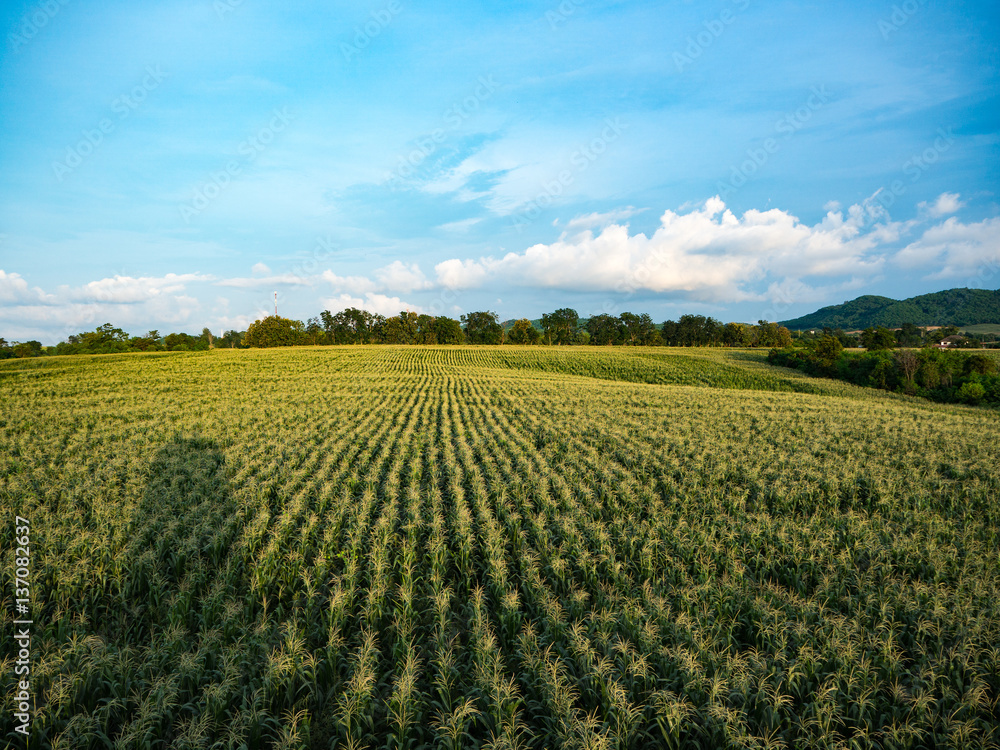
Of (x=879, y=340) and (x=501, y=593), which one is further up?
(x=879, y=340)

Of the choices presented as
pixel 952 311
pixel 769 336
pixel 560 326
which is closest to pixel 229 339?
pixel 560 326

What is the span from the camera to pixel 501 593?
22.9ft

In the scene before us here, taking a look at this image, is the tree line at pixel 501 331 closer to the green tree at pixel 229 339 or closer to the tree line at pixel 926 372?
the green tree at pixel 229 339

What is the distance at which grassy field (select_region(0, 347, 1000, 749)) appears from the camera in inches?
186

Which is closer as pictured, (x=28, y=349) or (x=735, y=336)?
(x=28, y=349)

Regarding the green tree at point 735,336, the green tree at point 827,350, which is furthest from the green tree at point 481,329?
the green tree at point 827,350

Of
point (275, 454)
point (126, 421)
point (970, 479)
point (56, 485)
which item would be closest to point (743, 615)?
point (970, 479)

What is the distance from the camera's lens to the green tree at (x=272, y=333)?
109 meters

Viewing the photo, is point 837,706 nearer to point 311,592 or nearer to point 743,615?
point 743,615

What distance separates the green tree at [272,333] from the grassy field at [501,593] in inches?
3960

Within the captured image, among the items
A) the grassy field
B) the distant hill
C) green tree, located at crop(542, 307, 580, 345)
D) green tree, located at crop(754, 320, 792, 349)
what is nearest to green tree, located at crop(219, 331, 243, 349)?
green tree, located at crop(542, 307, 580, 345)

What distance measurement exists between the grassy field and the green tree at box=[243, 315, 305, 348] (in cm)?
10059

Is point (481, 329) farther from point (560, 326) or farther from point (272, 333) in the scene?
point (272, 333)

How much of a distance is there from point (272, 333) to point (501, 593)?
120 meters
